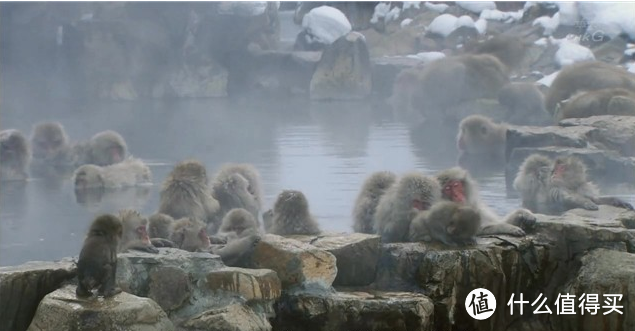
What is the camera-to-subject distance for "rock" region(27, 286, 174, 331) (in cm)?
402

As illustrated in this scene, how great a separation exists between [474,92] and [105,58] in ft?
11.8

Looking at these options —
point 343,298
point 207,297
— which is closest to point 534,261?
point 343,298

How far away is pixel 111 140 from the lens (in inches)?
352

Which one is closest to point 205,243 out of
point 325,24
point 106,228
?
point 106,228

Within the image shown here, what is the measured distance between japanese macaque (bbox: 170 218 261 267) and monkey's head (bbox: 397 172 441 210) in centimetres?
82

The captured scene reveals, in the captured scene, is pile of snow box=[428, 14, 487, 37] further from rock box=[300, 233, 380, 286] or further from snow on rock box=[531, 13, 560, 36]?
rock box=[300, 233, 380, 286]

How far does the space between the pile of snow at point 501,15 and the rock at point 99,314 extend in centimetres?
512

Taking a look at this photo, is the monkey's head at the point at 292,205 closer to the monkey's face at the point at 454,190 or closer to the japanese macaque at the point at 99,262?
the monkey's face at the point at 454,190

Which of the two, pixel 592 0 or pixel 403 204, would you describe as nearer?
pixel 403 204

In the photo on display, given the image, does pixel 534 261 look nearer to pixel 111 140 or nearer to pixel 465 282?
pixel 465 282

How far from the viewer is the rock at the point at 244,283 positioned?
14.7 ft

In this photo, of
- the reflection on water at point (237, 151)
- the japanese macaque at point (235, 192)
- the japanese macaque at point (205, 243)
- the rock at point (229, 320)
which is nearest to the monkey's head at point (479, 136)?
the reflection on water at point (237, 151)

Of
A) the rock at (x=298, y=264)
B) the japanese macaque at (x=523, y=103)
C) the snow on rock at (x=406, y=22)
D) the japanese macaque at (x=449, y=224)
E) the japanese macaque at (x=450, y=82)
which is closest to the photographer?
the rock at (x=298, y=264)

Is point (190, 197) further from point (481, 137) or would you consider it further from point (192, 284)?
point (481, 137)
